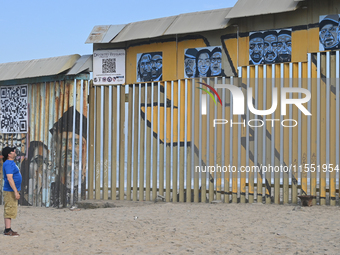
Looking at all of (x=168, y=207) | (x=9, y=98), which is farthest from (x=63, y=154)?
(x=168, y=207)

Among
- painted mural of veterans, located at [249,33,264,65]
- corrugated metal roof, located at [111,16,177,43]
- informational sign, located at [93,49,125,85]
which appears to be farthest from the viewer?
informational sign, located at [93,49,125,85]

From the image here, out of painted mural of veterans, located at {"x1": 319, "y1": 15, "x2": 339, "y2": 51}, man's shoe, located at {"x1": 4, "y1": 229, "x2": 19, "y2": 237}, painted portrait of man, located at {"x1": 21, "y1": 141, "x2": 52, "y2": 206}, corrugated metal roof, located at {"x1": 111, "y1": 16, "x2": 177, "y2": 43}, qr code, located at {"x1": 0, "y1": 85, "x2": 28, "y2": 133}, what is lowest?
man's shoe, located at {"x1": 4, "y1": 229, "x2": 19, "y2": 237}

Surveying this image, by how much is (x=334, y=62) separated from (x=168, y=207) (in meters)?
3.73

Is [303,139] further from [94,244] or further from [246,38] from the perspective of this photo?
[94,244]

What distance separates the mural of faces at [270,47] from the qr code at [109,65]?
2.97 metres

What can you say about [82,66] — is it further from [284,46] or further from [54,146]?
[284,46]

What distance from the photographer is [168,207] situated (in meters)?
7.37

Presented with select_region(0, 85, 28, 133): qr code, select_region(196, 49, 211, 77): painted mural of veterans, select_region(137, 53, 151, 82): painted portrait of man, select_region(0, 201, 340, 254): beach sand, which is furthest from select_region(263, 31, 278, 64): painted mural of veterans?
select_region(0, 85, 28, 133): qr code

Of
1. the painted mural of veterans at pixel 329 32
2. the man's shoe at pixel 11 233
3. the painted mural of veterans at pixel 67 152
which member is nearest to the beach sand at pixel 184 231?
the man's shoe at pixel 11 233

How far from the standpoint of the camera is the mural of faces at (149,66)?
8555mm

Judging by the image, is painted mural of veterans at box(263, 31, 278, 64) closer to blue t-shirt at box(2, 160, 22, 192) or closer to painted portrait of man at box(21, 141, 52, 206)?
blue t-shirt at box(2, 160, 22, 192)

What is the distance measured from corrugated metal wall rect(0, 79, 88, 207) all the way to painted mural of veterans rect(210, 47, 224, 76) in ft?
9.48

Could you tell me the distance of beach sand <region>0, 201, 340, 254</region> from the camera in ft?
16.1

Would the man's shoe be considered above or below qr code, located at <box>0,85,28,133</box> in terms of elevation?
below
